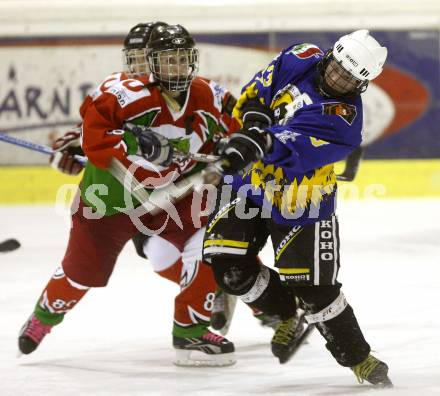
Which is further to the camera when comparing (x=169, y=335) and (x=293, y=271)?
(x=169, y=335)

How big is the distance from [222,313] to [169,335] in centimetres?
20

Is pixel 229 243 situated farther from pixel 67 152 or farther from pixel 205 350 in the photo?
pixel 67 152

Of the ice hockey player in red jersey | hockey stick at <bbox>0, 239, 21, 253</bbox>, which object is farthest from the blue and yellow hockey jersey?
hockey stick at <bbox>0, 239, 21, 253</bbox>

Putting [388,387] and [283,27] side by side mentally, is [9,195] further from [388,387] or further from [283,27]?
[388,387]

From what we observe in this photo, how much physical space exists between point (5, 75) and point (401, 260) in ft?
11.1

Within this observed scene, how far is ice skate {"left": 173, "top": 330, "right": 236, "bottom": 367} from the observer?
3.14 meters

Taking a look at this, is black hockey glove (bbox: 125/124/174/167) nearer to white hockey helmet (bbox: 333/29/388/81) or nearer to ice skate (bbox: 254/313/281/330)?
white hockey helmet (bbox: 333/29/388/81)

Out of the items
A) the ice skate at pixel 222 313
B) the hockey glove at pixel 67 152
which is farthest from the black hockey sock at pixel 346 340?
the hockey glove at pixel 67 152

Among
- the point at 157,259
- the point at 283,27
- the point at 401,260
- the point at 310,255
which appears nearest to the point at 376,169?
the point at 283,27

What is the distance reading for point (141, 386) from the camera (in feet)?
9.37

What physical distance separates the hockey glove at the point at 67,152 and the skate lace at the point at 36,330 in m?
0.54

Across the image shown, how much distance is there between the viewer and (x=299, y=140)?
8.40ft

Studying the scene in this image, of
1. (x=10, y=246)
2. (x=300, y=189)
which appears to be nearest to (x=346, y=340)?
(x=300, y=189)

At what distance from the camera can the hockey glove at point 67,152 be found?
11.3 ft
